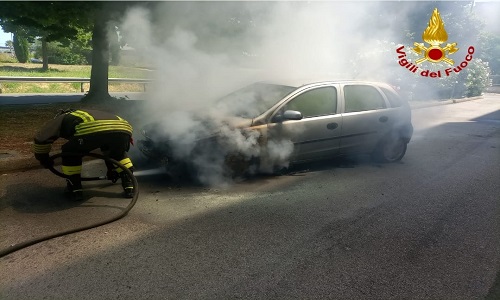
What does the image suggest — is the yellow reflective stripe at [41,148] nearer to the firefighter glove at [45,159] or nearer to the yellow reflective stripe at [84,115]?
the firefighter glove at [45,159]

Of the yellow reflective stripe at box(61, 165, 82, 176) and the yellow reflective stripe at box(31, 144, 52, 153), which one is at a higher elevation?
the yellow reflective stripe at box(31, 144, 52, 153)

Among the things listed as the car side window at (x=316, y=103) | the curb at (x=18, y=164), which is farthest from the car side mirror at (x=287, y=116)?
the curb at (x=18, y=164)

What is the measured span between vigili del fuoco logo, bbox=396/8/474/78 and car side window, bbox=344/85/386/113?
7.83m

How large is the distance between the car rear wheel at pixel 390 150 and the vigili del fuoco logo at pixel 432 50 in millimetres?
7677

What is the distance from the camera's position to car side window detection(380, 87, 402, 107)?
5953 mm

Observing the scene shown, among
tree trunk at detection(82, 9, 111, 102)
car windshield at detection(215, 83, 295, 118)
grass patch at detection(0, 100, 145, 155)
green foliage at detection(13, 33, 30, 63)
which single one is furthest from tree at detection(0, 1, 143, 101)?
green foliage at detection(13, 33, 30, 63)

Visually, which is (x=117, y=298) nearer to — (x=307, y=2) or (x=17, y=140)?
(x=17, y=140)

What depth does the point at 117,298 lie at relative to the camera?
2.33 metres

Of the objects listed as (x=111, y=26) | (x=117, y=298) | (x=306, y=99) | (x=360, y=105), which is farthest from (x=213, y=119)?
(x=111, y=26)

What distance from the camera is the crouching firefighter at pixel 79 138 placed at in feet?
11.9

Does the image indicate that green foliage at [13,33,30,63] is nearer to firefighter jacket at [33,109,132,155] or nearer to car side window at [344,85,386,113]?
firefighter jacket at [33,109,132,155]

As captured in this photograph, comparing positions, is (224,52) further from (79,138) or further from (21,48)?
(21,48)

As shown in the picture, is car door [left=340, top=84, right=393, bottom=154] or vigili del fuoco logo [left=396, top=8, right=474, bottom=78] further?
vigili del fuoco logo [left=396, top=8, right=474, bottom=78]

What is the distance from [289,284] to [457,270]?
54.2 inches
